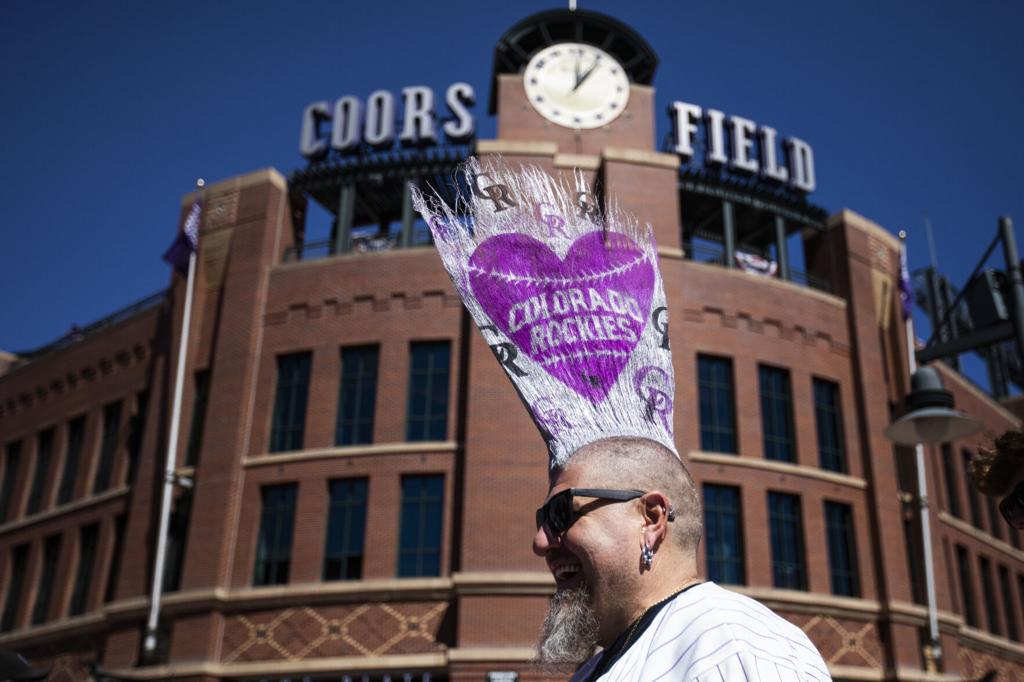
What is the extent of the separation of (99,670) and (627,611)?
21419mm

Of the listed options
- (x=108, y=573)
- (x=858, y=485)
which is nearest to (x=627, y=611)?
(x=858, y=485)

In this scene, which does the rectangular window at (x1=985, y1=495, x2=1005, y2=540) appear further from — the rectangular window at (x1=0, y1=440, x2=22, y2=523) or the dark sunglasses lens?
the dark sunglasses lens

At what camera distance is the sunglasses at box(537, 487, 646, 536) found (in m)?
3.00

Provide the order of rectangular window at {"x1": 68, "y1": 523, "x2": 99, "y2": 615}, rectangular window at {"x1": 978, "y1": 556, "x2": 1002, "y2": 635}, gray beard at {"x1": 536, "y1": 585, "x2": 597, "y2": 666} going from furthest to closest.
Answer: rectangular window at {"x1": 978, "y1": 556, "x2": 1002, "y2": 635} < rectangular window at {"x1": 68, "y1": 523, "x2": 99, "y2": 615} < gray beard at {"x1": 536, "y1": 585, "x2": 597, "y2": 666}

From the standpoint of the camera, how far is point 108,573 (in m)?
25.7

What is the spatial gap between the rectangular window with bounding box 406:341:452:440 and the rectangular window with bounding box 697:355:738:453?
6.20 meters

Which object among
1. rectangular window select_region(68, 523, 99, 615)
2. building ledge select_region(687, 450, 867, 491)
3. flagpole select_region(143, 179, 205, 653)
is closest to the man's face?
building ledge select_region(687, 450, 867, 491)

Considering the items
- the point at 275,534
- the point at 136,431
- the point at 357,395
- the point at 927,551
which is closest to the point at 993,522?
the point at 927,551

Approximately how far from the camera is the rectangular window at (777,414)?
81.2 ft

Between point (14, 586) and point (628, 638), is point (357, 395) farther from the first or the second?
point (628, 638)

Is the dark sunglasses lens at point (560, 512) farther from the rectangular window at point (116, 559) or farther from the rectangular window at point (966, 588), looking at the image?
the rectangular window at point (966, 588)

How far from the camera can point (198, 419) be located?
25047 millimetres

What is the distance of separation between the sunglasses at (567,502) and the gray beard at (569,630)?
20cm

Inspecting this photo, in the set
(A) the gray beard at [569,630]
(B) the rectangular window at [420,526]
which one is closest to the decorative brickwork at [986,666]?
(B) the rectangular window at [420,526]
